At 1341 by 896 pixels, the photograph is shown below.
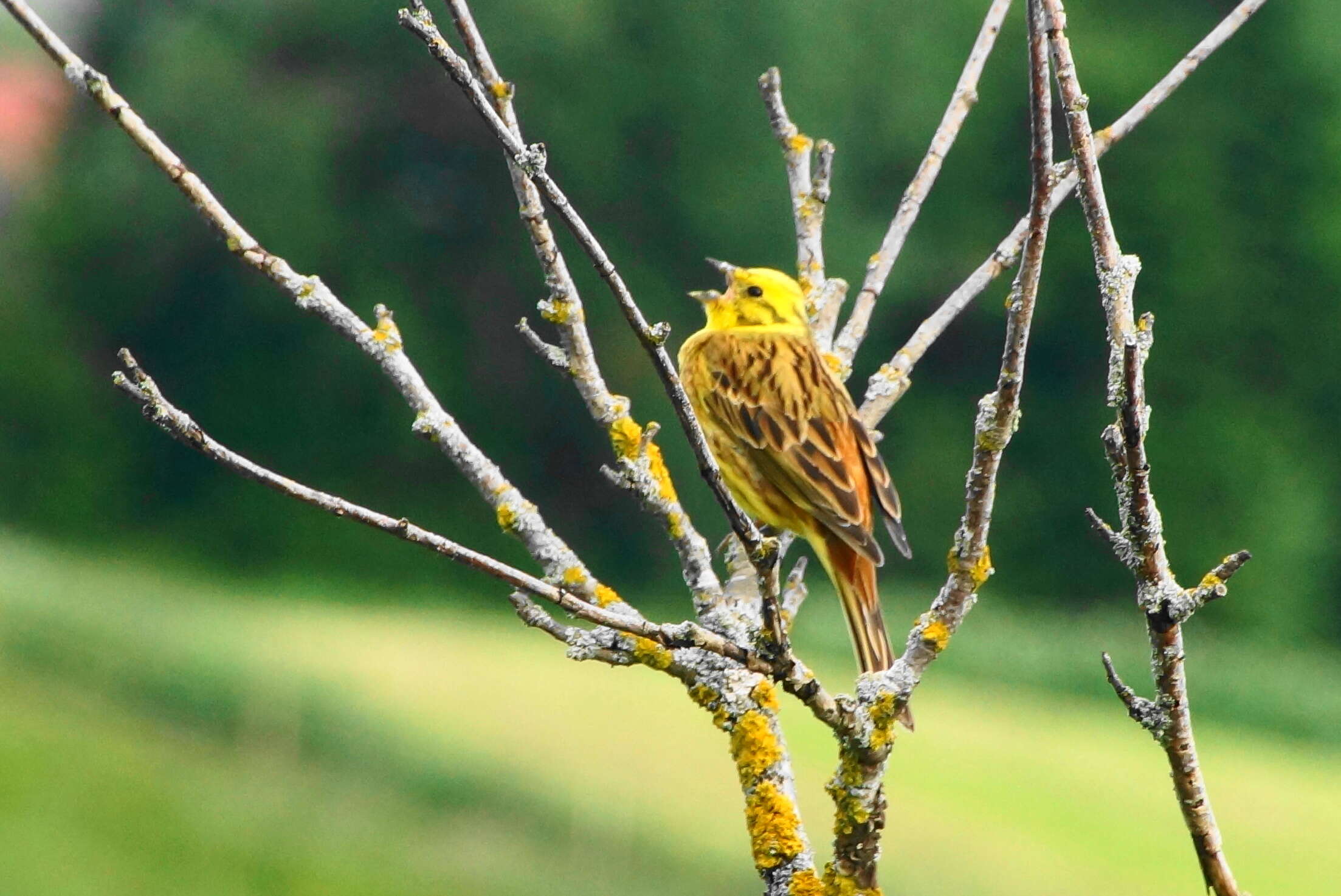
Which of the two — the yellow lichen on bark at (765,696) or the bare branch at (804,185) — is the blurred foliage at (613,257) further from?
the yellow lichen on bark at (765,696)

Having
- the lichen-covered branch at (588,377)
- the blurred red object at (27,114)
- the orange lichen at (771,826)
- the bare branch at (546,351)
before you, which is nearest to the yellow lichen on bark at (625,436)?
the lichen-covered branch at (588,377)

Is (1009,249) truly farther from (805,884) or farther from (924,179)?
(805,884)

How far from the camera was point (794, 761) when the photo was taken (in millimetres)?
6668

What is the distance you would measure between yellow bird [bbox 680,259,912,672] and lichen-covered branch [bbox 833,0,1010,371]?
0.16m

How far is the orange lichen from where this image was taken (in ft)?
5.51

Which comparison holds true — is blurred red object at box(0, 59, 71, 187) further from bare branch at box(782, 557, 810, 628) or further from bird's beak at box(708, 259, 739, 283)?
bare branch at box(782, 557, 810, 628)

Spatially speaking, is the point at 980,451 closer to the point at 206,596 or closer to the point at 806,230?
the point at 806,230

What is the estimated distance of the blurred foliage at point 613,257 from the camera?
432 inches

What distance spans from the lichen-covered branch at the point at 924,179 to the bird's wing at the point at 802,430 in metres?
0.39

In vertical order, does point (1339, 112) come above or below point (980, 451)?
above

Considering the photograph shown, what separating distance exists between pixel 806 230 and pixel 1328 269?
40.7ft

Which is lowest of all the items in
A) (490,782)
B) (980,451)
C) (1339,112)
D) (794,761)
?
(980,451)

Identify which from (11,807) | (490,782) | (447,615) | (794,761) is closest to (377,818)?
(490,782)

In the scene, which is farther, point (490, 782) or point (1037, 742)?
point (1037, 742)
